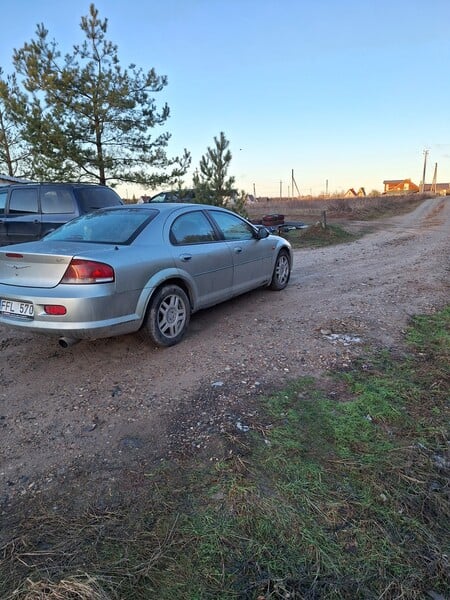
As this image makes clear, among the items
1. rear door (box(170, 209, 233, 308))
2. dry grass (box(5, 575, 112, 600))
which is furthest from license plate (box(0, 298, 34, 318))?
dry grass (box(5, 575, 112, 600))

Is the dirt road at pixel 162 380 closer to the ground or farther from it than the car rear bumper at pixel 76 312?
closer to the ground

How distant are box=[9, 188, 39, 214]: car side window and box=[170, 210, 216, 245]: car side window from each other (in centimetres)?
449

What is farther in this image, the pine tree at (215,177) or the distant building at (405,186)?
the distant building at (405,186)

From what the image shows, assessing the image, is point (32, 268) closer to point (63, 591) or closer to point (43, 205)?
point (63, 591)

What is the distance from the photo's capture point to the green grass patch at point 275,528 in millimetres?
1713

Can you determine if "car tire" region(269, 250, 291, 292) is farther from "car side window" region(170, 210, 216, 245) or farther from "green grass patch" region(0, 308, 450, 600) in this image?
"green grass patch" region(0, 308, 450, 600)

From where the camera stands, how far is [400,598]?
166 cm

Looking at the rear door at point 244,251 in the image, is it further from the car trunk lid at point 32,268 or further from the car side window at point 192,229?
the car trunk lid at point 32,268

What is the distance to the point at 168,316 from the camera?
4211 millimetres

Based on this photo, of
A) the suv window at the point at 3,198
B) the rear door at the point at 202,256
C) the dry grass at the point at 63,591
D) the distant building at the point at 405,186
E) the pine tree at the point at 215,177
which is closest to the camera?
the dry grass at the point at 63,591

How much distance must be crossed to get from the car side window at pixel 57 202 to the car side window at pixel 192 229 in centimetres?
360

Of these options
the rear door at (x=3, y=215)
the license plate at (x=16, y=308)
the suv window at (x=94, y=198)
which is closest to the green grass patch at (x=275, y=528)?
the license plate at (x=16, y=308)

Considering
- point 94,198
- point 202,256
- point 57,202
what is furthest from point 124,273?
point 57,202

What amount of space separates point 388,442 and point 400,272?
620cm
